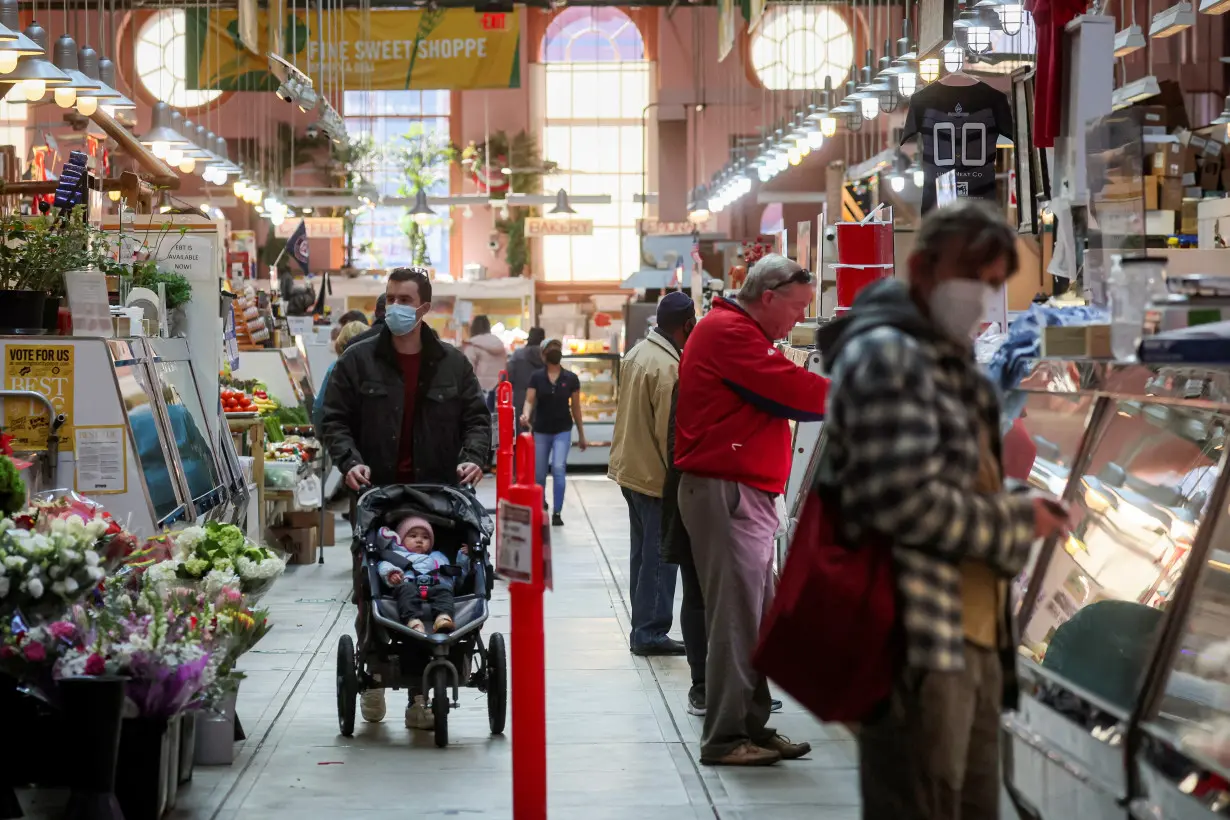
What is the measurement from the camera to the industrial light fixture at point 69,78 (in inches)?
359

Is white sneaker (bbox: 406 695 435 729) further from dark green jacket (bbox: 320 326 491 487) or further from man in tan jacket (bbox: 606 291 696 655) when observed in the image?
man in tan jacket (bbox: 606 291 696 655)

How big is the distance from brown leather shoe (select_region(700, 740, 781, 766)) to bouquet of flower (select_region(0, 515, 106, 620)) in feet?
→ 7.49

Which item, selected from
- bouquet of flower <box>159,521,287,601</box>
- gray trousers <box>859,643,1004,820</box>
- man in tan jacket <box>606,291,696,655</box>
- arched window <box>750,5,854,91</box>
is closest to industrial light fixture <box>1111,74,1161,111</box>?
man in tan jacket <box>606,291,696,655</box>

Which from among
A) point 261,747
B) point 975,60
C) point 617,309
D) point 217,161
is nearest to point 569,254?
point 617,309

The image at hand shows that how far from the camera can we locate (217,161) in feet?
54.8

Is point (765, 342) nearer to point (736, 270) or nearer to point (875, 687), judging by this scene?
point (875, 687)

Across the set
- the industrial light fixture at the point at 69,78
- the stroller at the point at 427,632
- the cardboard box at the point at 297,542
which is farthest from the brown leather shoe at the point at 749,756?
the cardboard box at the point at 297,542

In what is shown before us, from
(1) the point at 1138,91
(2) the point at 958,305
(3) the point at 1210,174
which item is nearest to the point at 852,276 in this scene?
(2) the point at 958,305

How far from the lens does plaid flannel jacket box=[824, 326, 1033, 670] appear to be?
2.64 m

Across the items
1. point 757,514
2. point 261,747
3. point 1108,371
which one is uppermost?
point 1108,371

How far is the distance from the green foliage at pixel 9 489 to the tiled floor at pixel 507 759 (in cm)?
111

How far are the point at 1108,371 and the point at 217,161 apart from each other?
14.3 meters

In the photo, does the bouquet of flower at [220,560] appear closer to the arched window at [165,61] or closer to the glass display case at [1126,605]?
the glass display case at [1126,605]

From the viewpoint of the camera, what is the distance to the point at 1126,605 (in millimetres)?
3777
